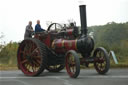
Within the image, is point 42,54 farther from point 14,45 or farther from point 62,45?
point 14,45

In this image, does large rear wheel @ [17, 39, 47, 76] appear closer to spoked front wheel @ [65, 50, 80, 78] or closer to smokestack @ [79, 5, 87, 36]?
spoked front wheel @ [65, 50, 80, 78]

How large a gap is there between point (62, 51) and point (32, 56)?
1.20 m

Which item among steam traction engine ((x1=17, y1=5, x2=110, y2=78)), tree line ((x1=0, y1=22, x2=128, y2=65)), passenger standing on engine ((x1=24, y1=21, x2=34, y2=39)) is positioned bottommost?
tree line ((x1=0, y1=22, x2=128, y2=65))

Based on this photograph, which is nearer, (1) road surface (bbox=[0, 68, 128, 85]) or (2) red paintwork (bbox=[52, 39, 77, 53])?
(1) road surface (bbox=[0, 68, 128, 85])

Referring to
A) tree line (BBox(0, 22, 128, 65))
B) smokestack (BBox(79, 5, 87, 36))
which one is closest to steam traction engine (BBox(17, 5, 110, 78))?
smokestack (BBox(79, 5, 87, 36))

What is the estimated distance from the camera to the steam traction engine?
9609mm

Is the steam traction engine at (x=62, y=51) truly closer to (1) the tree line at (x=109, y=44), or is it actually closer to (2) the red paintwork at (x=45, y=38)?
(2) the red paintwork at (x=45, y=38)

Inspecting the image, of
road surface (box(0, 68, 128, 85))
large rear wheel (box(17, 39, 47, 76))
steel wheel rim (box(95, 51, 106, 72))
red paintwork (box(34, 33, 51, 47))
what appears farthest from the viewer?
red paintwork (box(34, 33, 51, 47))

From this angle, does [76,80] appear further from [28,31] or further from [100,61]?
[28,31]

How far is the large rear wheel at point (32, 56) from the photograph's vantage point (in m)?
10.3

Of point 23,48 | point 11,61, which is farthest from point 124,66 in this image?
point 11,61

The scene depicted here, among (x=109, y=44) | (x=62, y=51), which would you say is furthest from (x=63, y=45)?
(x=109, y=44)

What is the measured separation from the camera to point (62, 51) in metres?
10.6

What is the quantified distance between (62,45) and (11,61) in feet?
34.0
